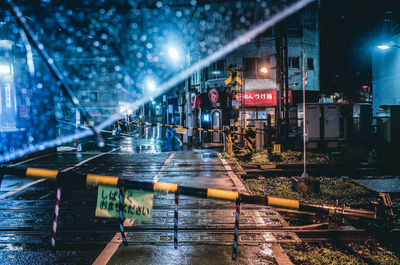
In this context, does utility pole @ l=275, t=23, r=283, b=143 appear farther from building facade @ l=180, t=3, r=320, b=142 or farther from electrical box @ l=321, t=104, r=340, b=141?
building facade @ l=180, t=3, r=320, b=142

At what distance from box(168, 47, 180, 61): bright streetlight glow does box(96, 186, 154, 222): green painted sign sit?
3000cm

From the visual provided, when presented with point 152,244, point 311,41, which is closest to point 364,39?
point 311,41

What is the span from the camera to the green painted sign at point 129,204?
359 cm

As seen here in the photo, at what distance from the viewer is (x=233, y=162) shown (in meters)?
11.0

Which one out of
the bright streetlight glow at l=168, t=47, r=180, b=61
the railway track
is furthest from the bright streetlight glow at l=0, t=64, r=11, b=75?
the bright streetlight glow at l=168, t=47, r=180, b=61

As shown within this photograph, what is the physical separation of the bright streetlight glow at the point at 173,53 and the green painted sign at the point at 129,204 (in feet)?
98.4

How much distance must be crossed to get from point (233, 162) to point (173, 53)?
80.6 ft

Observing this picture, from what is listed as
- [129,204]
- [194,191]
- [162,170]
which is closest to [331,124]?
[162,170]

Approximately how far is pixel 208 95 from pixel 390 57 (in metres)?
16.5

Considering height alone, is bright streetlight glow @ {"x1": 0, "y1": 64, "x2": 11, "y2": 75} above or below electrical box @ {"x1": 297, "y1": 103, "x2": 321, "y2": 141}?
above

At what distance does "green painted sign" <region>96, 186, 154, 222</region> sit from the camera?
11.8 feet

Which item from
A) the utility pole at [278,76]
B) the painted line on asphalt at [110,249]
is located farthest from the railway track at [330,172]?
the painted line on asphalt at [110,249]

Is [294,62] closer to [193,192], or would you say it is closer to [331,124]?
[331,124]

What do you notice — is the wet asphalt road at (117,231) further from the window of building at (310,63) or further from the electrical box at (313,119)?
the window of building at (310,63)
